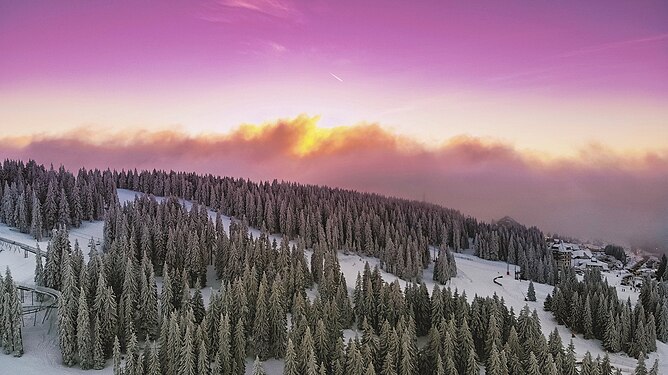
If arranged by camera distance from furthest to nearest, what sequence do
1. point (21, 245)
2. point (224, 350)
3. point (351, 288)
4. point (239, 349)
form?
1. point (21, 245)
2. point (351, 288)
3. point (239, 349)
4. point (224, 350)

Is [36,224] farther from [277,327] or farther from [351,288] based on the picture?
[277,327]

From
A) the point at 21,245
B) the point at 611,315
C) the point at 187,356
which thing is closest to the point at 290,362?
the point at 187,356

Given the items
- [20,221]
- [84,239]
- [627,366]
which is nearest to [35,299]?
[84,239]

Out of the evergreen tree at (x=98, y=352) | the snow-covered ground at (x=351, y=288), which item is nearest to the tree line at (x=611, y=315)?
the snow-covered ground at (x=351, y=288)

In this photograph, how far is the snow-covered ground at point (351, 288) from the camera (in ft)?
222

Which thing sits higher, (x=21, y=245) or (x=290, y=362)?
(x=21, y=245)

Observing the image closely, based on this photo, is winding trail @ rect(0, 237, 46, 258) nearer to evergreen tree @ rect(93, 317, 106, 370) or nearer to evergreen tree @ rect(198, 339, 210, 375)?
evergreen tree @ rect(93, 317, 106, 370)

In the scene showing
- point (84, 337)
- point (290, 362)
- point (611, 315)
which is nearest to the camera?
point (290, 362)

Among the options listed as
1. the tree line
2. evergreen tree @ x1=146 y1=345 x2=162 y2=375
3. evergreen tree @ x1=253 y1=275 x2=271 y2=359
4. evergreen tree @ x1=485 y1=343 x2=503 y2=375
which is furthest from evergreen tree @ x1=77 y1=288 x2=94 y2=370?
the tree line

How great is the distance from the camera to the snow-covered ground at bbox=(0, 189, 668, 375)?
2670 inches

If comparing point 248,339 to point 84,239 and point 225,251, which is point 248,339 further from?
point 84,239

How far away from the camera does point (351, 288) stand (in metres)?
106

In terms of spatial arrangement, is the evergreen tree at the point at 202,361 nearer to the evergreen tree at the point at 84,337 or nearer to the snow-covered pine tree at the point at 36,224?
the evergreen tree at the point at 84,337

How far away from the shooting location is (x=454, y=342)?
7188 centimetres
